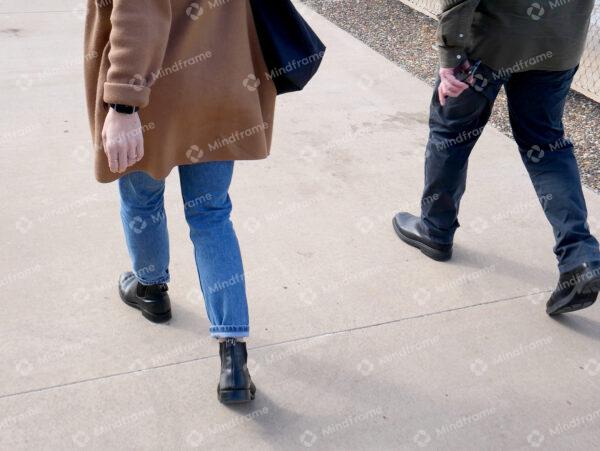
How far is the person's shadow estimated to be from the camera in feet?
8.98

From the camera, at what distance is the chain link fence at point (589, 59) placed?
16.7ft

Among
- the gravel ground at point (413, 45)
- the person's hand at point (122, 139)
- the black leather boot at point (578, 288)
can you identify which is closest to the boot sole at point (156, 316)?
the person's hand at point (122, 139)

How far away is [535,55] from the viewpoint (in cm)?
261

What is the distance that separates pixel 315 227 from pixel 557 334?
3.80 feet

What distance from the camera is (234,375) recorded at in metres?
2.26

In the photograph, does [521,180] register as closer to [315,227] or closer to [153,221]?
[315,227]

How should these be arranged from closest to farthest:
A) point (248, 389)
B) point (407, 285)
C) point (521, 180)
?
point (248, 389) < point (407, 285) < point (521, 180)

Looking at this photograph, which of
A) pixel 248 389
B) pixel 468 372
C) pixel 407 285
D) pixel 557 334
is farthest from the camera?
pixel 407 285

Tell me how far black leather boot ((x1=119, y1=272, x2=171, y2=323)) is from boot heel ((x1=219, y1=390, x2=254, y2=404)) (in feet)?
1.64

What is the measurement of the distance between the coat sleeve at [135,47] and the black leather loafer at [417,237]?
1685 millimetres

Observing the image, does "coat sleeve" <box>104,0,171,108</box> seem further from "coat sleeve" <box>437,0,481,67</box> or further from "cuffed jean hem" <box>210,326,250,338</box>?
"coat sleeve" <box>437,0,481,67</box>

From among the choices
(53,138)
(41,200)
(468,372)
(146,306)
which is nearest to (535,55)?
(468,372)

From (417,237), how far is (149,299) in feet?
4.05

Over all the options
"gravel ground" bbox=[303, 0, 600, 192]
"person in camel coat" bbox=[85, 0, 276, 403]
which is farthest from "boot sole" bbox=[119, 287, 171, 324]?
"gravel ground" bbox=[303, 0, 600, 192]
